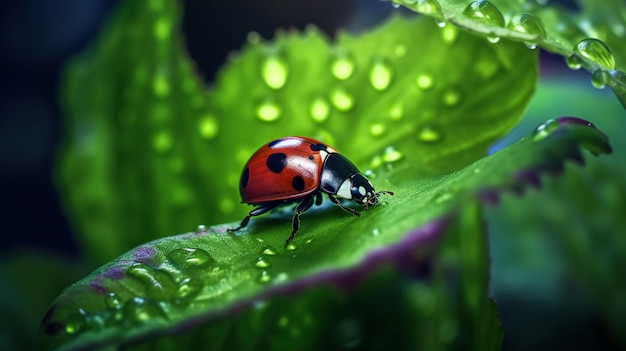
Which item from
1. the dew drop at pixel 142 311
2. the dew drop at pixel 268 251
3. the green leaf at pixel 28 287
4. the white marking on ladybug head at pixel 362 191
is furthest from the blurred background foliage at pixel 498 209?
the dew drop at pixel 142 311

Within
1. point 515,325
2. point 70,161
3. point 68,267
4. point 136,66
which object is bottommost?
point 515,325

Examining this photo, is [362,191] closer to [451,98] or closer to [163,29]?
[451,98]

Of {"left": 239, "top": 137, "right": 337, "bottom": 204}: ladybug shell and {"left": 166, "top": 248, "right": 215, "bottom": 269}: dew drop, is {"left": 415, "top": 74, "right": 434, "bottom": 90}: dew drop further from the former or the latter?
{"left": 166, "top": 248, "right": 215, "bottom": 269}: dew drop

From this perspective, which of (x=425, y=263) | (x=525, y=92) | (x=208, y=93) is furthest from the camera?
(x=208, y=93)

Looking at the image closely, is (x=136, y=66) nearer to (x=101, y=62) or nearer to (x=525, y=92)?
(x=101, y=62)

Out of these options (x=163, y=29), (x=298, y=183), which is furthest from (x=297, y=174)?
(x=163, y=29)

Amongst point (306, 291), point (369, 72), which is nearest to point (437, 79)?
point (369, 72)

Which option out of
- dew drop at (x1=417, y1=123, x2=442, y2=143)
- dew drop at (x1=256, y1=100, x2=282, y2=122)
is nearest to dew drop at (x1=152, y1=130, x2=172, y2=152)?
dew drop at (x1=256, y1=100, x2=282, y2=122)
